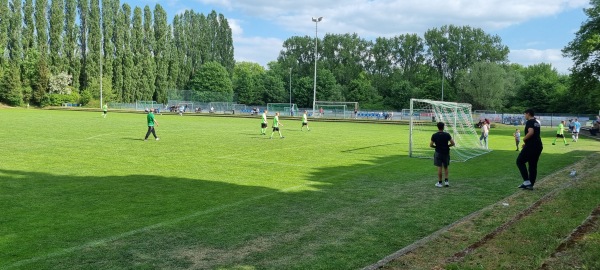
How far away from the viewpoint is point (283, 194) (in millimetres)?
10781

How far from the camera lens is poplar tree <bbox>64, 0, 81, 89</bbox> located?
8650 cm

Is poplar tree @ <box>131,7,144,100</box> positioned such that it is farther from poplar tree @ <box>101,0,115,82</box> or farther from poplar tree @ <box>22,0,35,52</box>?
poplar tree @ <box>22,0,35,52</box>

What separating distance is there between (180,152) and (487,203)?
12486 mm

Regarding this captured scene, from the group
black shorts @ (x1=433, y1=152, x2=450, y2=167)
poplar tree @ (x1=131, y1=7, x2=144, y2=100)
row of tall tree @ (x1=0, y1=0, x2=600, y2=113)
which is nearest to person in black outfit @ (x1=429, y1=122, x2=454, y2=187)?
black shorts @ (x1=433, y1=152, x2=450, y2=167)

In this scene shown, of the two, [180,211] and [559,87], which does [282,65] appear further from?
[180,211]

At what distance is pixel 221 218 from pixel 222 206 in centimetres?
100

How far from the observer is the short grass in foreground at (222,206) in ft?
20.8

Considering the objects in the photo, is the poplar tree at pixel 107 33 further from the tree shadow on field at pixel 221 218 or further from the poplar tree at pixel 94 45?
the tree shadow on field at pixel 221 218

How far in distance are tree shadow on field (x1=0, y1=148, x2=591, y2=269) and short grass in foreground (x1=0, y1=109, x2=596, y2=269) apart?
0.03m

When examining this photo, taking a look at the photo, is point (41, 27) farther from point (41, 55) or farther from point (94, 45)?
point (94, 45)

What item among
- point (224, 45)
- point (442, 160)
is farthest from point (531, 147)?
point (224, 45)

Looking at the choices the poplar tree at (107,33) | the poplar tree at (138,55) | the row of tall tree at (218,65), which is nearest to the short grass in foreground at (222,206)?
the row of tall tree at (218,65)

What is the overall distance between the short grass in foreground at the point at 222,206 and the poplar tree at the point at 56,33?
249 feet

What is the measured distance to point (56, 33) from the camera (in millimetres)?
84688
